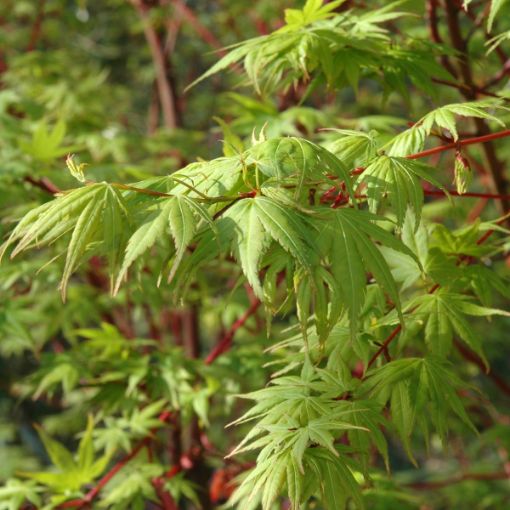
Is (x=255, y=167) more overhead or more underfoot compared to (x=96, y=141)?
more overhead

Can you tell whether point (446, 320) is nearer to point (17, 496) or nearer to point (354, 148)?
point (354, 148)

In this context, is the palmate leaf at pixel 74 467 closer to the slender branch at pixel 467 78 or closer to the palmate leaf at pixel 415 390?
the palmate leaf at pixel 415 390

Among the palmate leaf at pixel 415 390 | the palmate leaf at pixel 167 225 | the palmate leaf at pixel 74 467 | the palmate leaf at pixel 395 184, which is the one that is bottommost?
the palmate leaf at pixel 74 467

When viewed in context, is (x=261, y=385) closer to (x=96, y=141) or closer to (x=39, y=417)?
(x=96, y=141)

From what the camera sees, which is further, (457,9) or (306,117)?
(306,117)

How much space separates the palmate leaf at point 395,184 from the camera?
3.79 feet

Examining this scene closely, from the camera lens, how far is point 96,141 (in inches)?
114

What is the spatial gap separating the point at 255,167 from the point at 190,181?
0.11 m

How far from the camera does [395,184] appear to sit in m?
1.16

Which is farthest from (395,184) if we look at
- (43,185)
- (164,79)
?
(164,79)

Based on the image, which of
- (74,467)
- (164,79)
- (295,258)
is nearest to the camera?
(295,258)

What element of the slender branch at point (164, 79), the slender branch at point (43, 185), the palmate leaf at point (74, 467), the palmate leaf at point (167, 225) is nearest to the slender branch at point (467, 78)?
the palmate leaf at point (167, 225)

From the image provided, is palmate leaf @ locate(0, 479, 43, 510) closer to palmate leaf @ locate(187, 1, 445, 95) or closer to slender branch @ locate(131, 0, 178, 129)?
palmate leaf @ locate(187, 1, 445, 95)

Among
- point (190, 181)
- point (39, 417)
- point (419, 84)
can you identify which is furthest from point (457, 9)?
point (39, 417)
